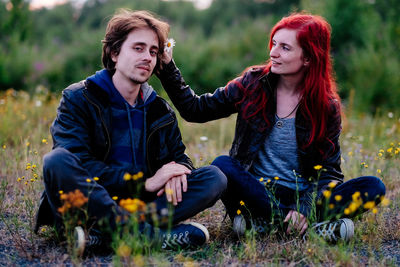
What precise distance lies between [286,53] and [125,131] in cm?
129

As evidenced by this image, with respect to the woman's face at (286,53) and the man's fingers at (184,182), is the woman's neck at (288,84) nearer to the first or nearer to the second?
the woman's face at (286,53)

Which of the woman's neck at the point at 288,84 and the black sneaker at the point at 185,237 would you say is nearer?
the black sneaker at the point at 185,237

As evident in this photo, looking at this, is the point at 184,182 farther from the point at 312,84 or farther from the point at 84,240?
the point at 312,84

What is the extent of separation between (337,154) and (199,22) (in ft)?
83.5

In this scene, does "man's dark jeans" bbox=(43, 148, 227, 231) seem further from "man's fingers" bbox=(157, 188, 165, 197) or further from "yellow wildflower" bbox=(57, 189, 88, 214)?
"man's fingers" bbox=(157, 188, 165, 197)

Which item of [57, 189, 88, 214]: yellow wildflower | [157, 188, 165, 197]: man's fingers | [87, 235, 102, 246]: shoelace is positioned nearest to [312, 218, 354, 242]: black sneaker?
[157, 188, 165, 197]: man's fingers

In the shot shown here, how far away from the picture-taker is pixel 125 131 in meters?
3.07

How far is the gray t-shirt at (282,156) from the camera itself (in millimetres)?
3316

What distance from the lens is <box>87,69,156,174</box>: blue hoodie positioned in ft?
9.94

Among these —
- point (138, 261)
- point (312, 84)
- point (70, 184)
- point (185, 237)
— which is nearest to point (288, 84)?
point (312, 84)

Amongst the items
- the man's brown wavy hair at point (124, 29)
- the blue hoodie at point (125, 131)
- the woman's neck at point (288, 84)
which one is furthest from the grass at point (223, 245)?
the man's brown wavy hair at point (124, 29)

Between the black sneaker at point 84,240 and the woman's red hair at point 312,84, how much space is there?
137cm

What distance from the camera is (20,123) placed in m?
6.18

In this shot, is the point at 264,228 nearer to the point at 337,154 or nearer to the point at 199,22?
the point at 337,154
